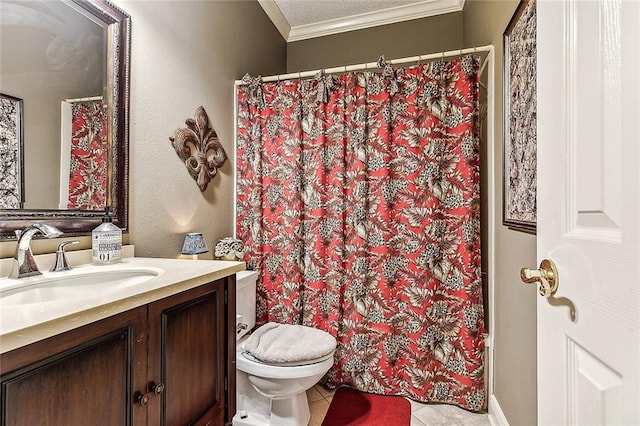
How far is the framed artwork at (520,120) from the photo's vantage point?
43.8 inches

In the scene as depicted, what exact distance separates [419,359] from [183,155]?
1671 millimetres

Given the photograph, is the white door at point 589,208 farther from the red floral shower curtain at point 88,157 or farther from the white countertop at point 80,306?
the red floral shower curtain at point 88,157

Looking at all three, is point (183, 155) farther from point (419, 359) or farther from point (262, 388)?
point (419, 359)

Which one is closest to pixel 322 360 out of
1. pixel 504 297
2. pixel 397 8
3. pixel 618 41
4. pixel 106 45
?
pixel 504 297

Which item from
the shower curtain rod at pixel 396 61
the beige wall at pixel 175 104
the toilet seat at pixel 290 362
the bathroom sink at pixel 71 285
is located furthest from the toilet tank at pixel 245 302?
the shower curtain rod at pixel 396 61

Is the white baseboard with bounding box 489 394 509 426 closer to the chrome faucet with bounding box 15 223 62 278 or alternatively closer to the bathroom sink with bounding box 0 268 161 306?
the bathroom sink with bounding box 0 268 161 306

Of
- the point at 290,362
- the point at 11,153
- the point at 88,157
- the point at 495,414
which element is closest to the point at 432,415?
the point at 495,414

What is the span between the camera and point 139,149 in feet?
4.50

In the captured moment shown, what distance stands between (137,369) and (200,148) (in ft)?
4.08

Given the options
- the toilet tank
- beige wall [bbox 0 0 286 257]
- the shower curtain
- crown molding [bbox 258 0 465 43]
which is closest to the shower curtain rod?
the shower curtain

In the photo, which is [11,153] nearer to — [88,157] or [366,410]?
[88,157]

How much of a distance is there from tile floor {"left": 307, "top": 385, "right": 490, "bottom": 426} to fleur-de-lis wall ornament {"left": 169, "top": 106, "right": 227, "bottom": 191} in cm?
137

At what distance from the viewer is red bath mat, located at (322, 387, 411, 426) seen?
1664mm

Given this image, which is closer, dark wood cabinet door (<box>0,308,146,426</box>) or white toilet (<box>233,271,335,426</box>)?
dark wood cabinet door (<box>0,308,146,426</box>)
